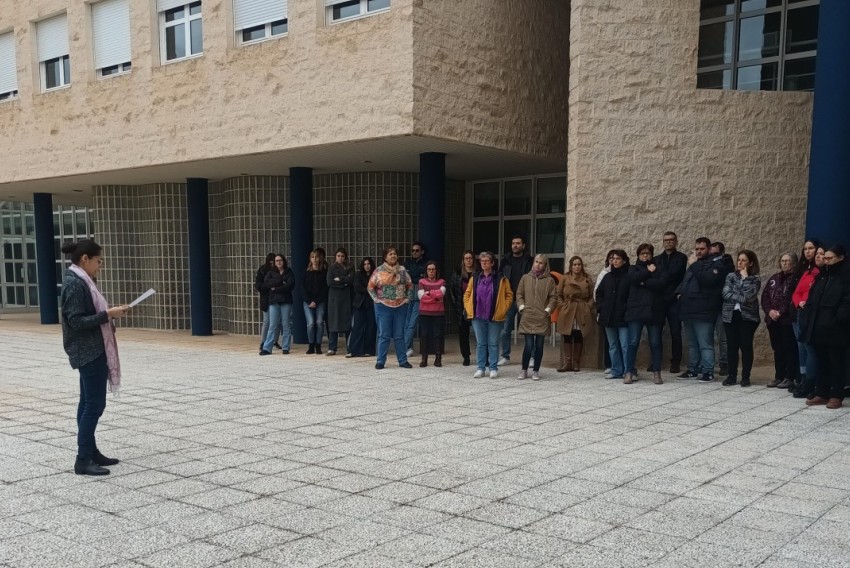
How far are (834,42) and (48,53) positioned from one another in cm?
1621

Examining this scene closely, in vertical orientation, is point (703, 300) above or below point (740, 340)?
above

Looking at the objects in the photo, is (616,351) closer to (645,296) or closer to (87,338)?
(645,296)

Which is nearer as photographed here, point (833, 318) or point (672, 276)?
point (833, 318)

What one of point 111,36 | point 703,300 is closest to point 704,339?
point 703,300

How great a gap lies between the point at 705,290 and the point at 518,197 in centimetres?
768

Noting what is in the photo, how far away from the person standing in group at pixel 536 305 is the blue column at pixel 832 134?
11.2ft

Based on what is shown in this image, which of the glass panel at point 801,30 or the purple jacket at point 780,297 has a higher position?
the glass panel at point 801,30

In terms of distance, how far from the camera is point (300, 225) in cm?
1405

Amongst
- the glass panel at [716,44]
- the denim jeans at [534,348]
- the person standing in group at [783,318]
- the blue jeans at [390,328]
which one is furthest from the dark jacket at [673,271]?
the glass panel at [716,44]

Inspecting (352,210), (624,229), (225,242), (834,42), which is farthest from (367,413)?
(225,242)

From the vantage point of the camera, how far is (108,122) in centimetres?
1476

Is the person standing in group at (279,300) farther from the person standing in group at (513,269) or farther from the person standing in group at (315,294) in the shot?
the person standing in group at (513,269)

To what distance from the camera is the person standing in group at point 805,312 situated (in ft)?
25.5

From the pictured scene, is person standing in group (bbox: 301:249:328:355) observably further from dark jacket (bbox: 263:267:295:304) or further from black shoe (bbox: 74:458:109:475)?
black shoe (bbox: 74:458:109:475)
